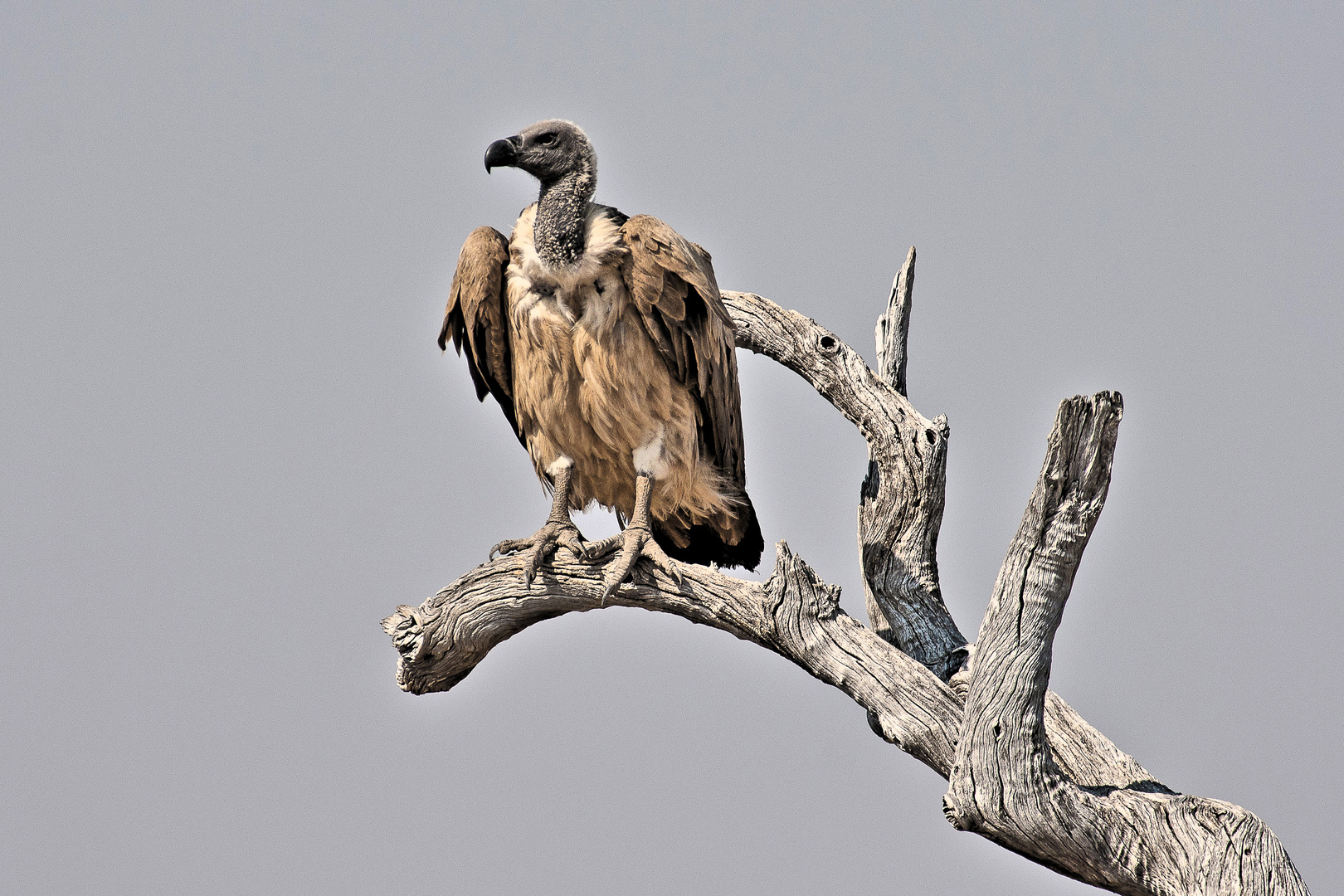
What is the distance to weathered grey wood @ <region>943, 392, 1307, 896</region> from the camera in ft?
13.9

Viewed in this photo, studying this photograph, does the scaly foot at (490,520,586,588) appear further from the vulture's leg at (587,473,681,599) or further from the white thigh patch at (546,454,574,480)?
the white thigh patch at (546,454,574,480)

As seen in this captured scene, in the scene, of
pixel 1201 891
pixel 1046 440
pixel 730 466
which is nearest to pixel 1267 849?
pixel 1201 891

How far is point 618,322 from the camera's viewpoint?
5.18 m

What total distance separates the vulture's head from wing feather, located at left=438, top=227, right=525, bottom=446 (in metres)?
0.35

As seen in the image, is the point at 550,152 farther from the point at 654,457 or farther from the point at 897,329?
the point at 897,329

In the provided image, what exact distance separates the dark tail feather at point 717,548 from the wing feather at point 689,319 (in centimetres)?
42

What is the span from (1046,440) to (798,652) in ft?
5.16

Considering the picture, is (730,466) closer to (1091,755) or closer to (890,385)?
(890,385)

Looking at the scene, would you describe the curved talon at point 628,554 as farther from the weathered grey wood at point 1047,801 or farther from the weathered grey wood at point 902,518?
the weathered grey wood at point 902,518

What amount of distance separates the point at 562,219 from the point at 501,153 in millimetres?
410

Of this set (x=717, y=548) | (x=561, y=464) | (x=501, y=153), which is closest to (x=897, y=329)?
(x=717, y=548)

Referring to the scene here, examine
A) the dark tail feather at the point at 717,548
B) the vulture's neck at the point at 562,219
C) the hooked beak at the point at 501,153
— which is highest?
the hooked beak at the point at 501,153

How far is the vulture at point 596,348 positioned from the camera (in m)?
5.15

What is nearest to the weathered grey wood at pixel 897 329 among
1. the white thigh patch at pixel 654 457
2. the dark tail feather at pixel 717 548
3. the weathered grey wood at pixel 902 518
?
the weathered grey wood at pixel 902 518
